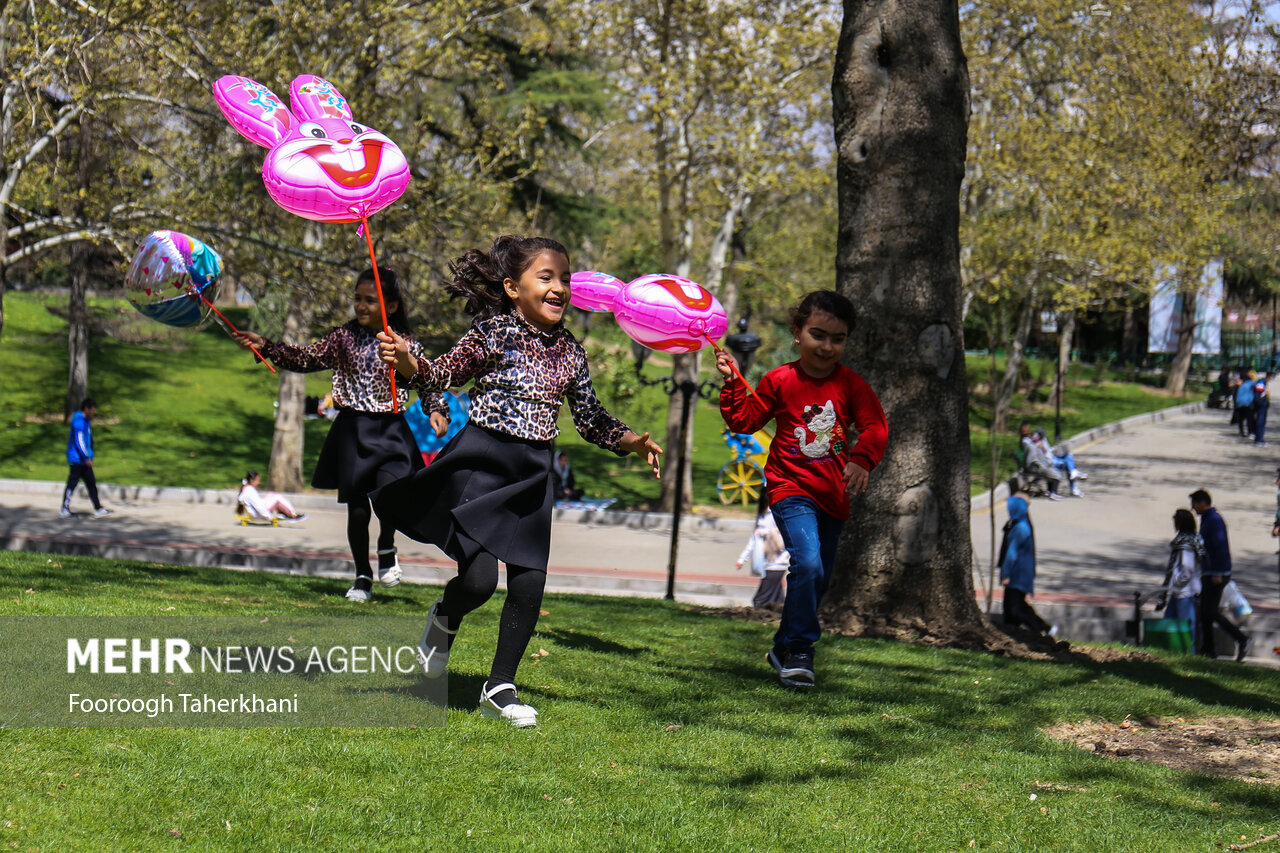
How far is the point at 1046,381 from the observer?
4809 cm

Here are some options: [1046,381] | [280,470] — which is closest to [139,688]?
[280,470]

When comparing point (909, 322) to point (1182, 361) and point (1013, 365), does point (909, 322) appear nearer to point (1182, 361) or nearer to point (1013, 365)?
point (1013, 365)

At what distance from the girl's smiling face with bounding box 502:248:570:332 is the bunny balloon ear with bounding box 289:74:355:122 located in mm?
1478

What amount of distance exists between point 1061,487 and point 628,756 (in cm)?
2602

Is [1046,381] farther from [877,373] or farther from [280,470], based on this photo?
[877,373]

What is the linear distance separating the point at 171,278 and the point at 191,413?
27.9 meters

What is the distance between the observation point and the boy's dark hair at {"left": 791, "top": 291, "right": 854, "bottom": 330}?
5.68 meters

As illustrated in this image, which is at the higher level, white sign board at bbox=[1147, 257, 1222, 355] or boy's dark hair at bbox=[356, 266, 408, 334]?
white sign board at bbox=[1147, 257, 1222, 355]

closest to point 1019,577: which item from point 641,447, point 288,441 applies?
point 641,447

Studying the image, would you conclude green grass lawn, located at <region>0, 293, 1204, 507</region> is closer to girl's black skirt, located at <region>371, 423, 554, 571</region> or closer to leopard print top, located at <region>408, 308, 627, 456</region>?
leopard print top, located at <region>408, 308, 627, 456</region>

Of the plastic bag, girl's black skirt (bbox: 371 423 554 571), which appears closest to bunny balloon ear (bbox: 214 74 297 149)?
girl's black skirt (bbox: 371 423 554 571)

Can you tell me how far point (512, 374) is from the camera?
484 cm

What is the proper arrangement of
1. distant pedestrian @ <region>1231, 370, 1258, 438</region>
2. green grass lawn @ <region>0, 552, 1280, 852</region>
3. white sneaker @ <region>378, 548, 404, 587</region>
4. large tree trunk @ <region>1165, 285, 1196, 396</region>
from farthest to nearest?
1. large tree trunk @ <region>1165, 285, 1196, 396</region>
2. distant pedestrian @ <region>1231, 370, 1258, 438</region>
3. white sneaker @ <region>378, 548, 404, 587</region>
4. green grass lawn @ <region>0, 552, 1280, 852</region>

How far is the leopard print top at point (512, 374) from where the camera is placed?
4762 mm
